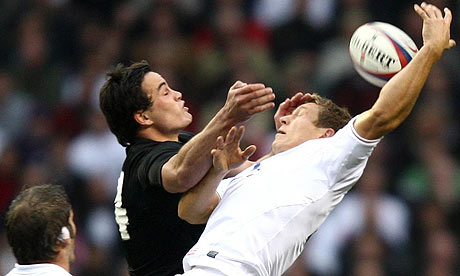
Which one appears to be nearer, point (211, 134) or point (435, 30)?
point (435, 30)

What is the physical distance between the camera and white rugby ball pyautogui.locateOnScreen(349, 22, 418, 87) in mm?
5230

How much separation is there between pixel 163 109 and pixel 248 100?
2.69 feet

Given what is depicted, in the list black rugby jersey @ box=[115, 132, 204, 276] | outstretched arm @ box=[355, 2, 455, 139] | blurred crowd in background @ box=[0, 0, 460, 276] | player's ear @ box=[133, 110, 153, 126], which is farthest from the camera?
blurred crowd in background @ box=[0, 0, 460, 276]

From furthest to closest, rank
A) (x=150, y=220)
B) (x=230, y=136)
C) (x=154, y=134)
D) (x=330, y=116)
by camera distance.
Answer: (x=154, y=134), (x=330, y=116), (x=150, y=220), (x=230, y=136)

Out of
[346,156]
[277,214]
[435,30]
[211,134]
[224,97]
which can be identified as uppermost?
[435,30]

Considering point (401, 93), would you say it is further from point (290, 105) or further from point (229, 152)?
point (290, 105)

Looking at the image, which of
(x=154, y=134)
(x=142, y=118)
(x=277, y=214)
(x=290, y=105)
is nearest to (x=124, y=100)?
(x=142, y=118)

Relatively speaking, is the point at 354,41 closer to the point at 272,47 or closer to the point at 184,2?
the point at 272,47

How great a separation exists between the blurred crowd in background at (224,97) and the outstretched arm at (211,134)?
4.23 m

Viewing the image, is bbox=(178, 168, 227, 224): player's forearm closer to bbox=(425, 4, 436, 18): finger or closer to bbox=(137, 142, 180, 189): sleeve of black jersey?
bbox=(137, 142, 180, 189): sleeve of black jersey

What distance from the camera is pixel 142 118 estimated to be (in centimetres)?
563

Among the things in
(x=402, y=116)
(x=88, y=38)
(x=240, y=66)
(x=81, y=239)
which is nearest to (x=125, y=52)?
(x=88, y=38)

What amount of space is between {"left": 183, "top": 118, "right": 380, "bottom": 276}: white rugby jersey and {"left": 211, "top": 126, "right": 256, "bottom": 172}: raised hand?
181mm

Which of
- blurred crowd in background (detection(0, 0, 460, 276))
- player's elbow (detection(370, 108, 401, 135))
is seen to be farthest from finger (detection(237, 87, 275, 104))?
blurred crowd in background (detection(0, 0, 460, 276))
